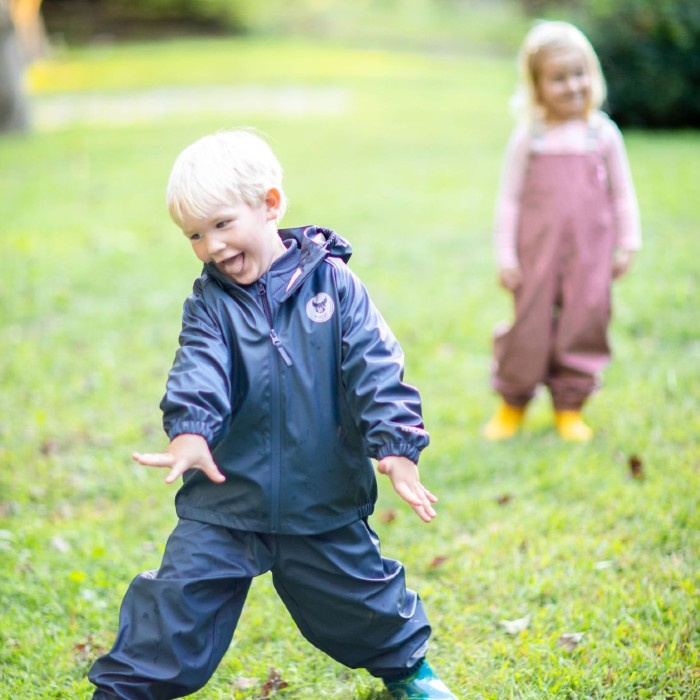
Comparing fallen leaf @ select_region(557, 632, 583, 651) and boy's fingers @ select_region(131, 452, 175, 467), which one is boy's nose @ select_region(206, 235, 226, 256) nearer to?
boy's fingers @ select_region(131, 452, 175, 467)

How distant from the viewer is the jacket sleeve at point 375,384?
234 centimetres

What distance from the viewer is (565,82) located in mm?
4273

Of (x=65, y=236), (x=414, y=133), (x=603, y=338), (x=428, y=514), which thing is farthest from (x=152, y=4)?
(x=428, y=514)

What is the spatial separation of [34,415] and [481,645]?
9.09 feet

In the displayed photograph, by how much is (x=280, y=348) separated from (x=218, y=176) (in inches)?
17.8

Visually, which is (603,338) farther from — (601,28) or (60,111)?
(60,111)

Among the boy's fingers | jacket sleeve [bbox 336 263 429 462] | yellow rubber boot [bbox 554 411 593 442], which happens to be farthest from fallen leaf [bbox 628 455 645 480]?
the boy's fingers

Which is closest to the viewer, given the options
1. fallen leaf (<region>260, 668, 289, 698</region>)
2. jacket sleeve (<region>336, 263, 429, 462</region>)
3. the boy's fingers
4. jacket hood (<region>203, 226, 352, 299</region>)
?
the boy's fingers

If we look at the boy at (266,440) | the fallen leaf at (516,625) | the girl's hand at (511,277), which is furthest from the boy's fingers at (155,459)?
the girl's hand at (511,277)

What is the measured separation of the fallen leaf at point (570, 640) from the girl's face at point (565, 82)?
238 cm

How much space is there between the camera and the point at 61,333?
19.7 feet

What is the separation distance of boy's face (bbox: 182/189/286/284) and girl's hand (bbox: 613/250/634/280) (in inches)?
94.3

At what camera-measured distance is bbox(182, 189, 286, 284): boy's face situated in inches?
94.9

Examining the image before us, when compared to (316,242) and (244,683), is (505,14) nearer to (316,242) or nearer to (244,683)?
(316,242)
